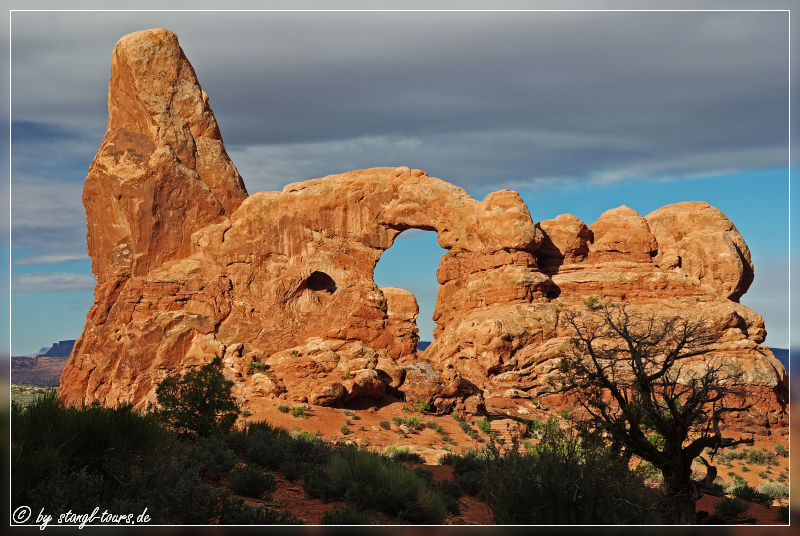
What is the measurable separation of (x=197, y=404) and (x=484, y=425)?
13.7m

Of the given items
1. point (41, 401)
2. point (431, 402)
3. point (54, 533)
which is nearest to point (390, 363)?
point (431, 402)

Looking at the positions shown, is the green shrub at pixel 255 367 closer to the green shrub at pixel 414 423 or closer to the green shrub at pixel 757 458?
the green shrub at pixel 414 423

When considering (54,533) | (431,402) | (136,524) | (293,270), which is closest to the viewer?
(54,533)

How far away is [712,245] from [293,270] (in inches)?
955

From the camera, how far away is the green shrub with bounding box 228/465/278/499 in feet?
42.0

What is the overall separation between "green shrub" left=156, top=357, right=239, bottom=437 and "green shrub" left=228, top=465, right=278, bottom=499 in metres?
5.36

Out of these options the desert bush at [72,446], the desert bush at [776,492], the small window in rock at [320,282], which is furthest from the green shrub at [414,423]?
the desert bush at [72,446]

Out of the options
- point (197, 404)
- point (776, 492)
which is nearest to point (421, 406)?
point (197, 404)

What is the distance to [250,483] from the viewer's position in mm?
12852

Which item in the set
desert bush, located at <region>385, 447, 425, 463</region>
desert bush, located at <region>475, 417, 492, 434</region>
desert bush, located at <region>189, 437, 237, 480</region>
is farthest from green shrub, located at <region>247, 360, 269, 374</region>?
desert bush, located at <region>189, 437, 237, 480</region>

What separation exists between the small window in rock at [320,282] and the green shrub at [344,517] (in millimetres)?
26488

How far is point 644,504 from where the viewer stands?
1133 cm

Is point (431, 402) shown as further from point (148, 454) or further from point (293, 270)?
point (148, 454)

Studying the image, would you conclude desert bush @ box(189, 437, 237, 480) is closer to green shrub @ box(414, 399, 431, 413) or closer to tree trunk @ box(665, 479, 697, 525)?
tree trunk @ box(665, 479, 697, 525)
